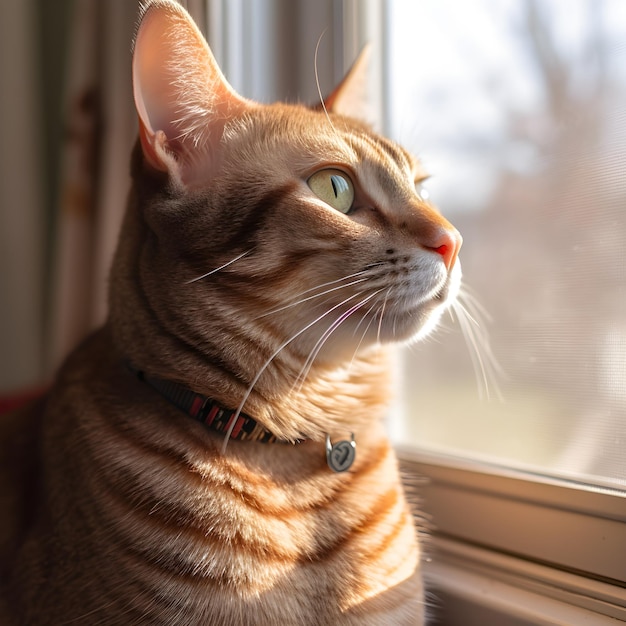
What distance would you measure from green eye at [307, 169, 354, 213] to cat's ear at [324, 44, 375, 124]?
0.29 metres

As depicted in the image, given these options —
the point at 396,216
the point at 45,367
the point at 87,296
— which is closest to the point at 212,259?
→ the point at 396,216

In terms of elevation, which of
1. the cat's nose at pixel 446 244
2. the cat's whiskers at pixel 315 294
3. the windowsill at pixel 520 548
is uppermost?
the cat's nose at pixel 446 244

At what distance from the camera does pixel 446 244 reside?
0.84m

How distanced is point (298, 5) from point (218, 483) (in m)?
1.13

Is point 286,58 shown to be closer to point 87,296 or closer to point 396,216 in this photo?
point 396,216

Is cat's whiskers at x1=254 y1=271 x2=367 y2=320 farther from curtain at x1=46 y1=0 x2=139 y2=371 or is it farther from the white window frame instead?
curtain at x1=46 y1=0 x2=139 y2=371

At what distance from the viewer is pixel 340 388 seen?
3.09 ft

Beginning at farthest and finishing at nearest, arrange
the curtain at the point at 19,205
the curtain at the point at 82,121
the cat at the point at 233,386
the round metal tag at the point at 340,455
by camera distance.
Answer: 1. the curtain at the point at 19,205
2. the curtain at the point at 82,121
3. the round metal tag at the point at 340,455
4. the cat at the point at 233,386

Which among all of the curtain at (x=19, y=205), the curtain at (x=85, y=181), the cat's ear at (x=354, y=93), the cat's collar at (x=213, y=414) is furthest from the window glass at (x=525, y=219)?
the curtain at (x=19, y=205)

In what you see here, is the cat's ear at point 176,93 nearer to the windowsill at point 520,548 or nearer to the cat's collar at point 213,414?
the cat's collar at point 213,414

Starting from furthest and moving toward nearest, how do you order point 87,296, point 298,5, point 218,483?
point 87,296
point 298,5
point 218,483

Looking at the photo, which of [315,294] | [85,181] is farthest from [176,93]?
[85,181]

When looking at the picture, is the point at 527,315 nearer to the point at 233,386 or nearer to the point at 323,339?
the point at 323,339

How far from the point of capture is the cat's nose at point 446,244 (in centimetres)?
83
